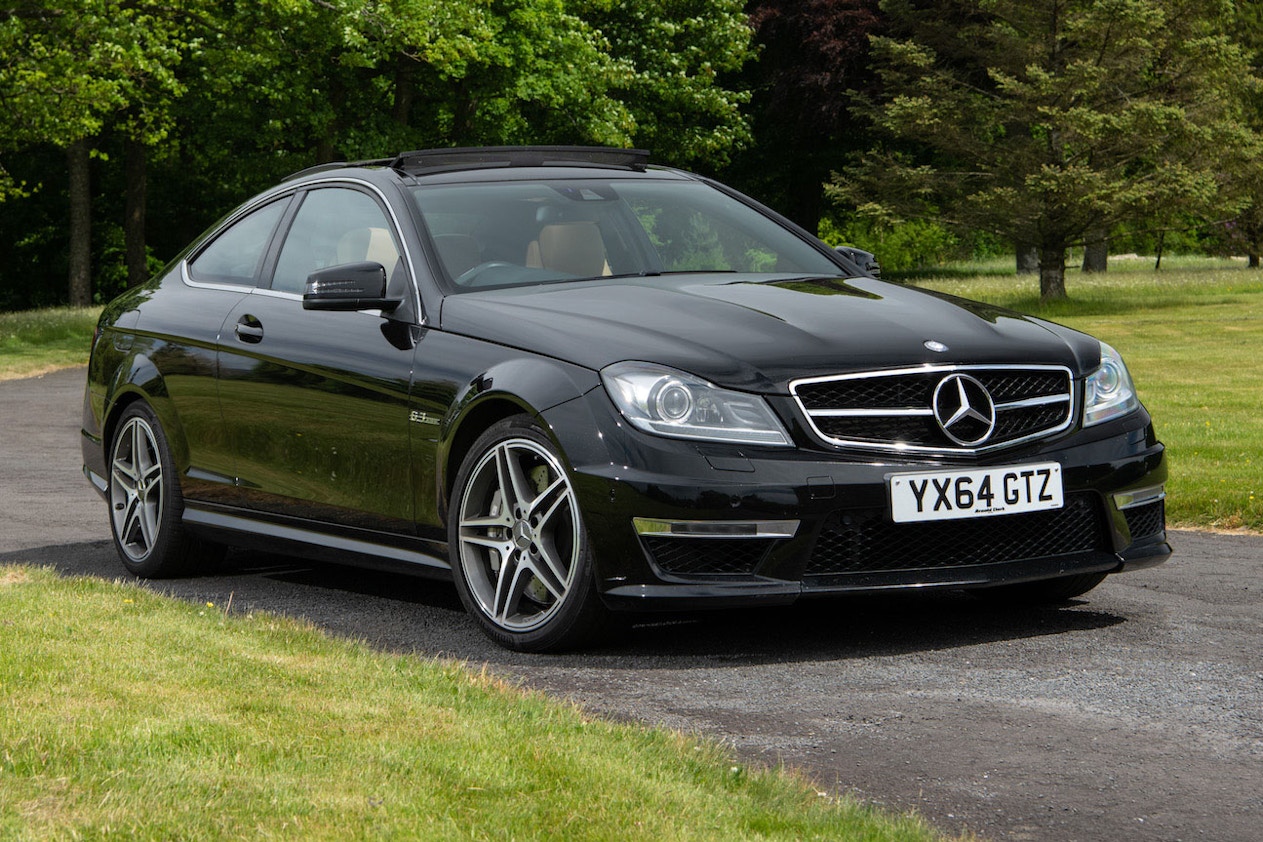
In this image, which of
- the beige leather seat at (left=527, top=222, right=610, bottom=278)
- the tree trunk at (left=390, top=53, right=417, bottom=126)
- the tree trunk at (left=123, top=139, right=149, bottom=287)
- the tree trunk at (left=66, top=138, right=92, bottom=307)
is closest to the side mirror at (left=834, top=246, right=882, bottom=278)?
the beige leather seat at (left=527, top=222, right=610, bottom=278)

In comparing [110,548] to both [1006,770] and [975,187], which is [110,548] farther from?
[975,187]

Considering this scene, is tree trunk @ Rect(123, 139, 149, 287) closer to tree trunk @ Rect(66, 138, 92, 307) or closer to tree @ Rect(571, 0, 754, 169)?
tree trunk @ Rect(66, 138, 92, 307)

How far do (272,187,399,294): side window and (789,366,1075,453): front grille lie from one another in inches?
78.8

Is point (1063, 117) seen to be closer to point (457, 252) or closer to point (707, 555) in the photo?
point (457, 252)

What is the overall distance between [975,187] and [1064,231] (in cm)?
345

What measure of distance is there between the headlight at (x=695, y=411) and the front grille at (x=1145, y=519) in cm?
140

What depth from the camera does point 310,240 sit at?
7316mm

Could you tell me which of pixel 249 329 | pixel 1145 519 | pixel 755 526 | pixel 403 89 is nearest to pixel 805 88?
pixel 403 89

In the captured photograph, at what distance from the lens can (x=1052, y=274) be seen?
3319cm

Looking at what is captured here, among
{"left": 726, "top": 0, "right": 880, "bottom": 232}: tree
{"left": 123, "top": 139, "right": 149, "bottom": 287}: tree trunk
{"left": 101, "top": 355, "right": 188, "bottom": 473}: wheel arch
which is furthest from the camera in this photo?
{"left": 726, "top": 0, "right": 880, "bottom": 232}: tree

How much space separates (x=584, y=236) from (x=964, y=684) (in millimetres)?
2458

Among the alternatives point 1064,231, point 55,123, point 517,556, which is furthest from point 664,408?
point 1064,231

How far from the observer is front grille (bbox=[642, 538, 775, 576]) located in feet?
17.9

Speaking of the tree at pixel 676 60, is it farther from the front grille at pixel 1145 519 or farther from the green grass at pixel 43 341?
the front grille at pixel 1145 519
